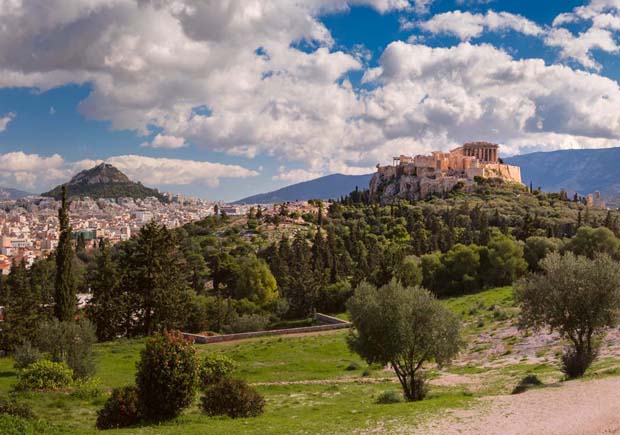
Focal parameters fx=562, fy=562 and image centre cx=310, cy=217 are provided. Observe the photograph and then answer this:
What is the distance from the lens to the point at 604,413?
1429 cm

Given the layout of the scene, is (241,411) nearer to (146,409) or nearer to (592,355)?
(146,409)

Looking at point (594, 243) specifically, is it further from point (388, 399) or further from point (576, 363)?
point (388, 399)

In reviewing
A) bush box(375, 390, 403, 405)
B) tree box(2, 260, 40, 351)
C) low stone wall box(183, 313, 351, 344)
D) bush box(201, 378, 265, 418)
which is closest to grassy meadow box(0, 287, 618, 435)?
bush box(375, 390, 403, 405)

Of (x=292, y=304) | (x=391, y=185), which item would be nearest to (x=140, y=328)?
(x=292, y=304)

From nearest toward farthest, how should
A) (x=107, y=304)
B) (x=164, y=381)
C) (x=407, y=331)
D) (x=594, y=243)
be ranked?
(x=164, y=381)
(x=407, y=331)
(x=107, y=304)
(x=594, y=243)

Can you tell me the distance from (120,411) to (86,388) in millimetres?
5964

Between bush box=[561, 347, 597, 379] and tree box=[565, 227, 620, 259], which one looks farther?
tree box=[565, 227, 620, 259]

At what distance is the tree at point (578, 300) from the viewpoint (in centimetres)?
2117

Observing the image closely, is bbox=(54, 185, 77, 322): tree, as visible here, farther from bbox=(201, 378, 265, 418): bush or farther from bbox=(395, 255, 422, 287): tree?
bbox=(395, 255, 422, 287): tree

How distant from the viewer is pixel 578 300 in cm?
2130

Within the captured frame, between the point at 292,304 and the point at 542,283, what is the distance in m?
38.4

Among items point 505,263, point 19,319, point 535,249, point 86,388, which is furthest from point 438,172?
point 86,388

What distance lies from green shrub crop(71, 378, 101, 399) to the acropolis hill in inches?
5338

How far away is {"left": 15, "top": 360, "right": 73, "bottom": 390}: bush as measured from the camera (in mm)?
22125
